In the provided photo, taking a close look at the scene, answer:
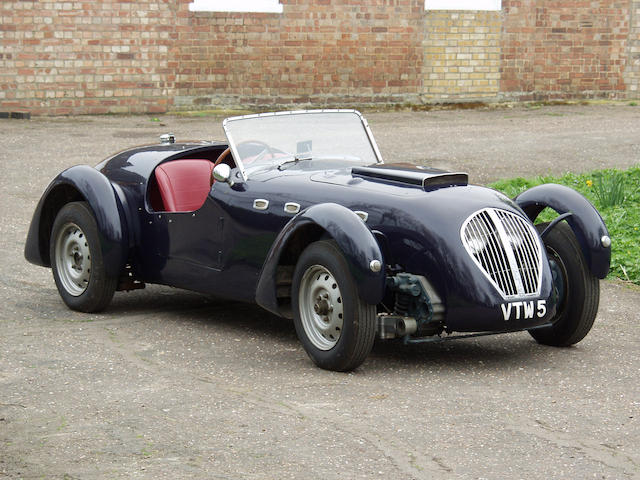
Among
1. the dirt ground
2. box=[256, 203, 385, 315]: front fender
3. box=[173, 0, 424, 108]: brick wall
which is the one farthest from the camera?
box=[173, 0, 424, 108]: brick wall

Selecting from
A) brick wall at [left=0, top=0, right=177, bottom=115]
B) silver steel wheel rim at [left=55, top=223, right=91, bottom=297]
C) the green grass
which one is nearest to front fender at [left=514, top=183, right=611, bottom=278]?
the green grass

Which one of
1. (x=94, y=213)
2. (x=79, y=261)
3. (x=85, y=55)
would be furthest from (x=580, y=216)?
(x=85, y=55)

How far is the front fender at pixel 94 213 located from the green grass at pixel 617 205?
4351mm

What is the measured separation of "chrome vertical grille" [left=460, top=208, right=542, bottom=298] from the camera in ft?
21.4

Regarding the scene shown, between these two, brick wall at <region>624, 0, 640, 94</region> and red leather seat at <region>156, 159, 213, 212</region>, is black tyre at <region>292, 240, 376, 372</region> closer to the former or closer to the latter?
red leather seat at <region>156, 159, 213, 212</region>

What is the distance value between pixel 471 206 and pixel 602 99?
855 inches

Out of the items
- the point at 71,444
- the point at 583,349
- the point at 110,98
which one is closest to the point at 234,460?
the point at 71,444

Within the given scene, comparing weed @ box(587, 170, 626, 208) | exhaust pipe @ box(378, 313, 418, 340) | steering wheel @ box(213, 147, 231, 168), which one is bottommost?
exhaust pipe @ box(378, 313, 418, 340)

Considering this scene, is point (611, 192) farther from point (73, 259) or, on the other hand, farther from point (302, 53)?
point (302, 53)

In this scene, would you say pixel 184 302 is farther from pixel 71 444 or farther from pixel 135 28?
pixel 135 28

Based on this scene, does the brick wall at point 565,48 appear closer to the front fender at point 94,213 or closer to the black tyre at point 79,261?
the front fender at point 94,213

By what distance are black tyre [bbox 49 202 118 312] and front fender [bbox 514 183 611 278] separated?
3005mm

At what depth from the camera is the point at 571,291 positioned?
23.5 feet

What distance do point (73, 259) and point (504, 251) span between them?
349cm
